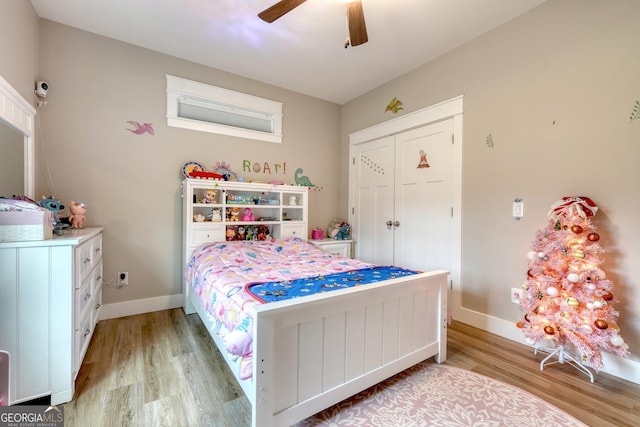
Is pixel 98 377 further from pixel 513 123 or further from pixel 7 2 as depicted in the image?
pixel 513 123

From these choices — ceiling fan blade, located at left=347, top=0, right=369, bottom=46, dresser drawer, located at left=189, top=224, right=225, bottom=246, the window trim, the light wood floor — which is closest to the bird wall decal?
the window trim

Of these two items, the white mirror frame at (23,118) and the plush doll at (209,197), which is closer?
the white mirror frame at (23,118)

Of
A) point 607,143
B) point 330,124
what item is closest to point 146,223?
point 330,124

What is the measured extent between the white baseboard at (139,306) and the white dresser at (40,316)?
4.17 ft

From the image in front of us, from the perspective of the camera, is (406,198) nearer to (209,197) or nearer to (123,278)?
(209,197)

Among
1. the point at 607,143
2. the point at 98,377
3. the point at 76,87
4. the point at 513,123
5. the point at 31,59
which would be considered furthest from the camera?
the point at 76,87

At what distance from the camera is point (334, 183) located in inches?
169

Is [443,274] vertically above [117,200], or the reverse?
[117,200]

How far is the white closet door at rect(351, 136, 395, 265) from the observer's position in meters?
3.56

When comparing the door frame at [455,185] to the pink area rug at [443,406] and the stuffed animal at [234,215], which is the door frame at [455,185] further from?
the stuffed animal at [234,215]

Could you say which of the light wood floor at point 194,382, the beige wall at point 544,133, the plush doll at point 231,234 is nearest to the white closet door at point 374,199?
the beige wall at point 544,133

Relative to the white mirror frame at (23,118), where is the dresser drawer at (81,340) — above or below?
below

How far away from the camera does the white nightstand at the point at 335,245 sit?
3.67 metres

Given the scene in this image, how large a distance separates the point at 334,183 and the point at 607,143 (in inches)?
118
